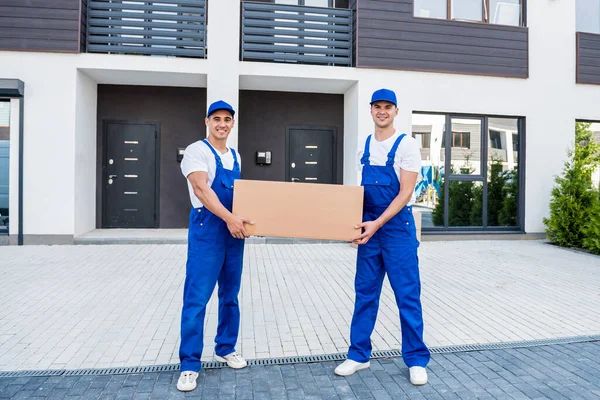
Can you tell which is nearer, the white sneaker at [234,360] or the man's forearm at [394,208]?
the man's forearm at [394,208]

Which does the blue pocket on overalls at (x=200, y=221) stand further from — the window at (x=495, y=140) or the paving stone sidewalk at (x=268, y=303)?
the window at (x=495, y=140)

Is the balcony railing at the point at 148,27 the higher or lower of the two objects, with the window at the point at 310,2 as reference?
lower

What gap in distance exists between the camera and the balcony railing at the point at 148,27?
838cm

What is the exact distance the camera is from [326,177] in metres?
10.1

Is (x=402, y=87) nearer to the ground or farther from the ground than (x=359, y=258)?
farther from the ground

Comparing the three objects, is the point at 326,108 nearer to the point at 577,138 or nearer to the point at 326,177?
the point at 326,177

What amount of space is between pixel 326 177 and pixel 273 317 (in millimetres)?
6156

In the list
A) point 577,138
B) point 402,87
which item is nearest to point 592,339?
point 402,87

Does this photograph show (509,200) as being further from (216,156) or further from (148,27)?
(216,156)

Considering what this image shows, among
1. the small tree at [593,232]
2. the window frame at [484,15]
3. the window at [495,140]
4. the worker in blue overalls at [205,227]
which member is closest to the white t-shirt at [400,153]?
the worker in blue overalls at [205,227]

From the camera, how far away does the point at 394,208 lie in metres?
2.89

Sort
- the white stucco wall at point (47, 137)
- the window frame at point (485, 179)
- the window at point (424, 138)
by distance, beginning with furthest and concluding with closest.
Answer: the window frame at point (485, 179) < the window at point (424, 138) < the white stucco wall at point (47, 137)

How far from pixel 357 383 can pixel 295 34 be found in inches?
291

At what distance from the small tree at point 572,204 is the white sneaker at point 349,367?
22.6 ft
